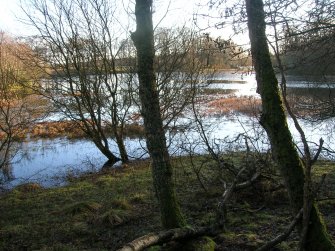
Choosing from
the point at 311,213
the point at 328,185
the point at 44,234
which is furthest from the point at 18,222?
the point at 328,185

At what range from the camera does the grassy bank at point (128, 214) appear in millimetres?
6316

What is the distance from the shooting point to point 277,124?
444 cm

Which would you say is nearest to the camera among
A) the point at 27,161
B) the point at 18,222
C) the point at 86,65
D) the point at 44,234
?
the point at 44,234

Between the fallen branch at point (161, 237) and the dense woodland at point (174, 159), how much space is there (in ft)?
0.05

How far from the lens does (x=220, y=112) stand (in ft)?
90.6

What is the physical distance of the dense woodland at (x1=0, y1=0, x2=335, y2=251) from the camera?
4469 millimetres

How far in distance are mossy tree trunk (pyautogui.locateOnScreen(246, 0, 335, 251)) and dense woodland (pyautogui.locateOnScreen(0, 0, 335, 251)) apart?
0.01 meters

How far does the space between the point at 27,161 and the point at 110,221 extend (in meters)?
11.5

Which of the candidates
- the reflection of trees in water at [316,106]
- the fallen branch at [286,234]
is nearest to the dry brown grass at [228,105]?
the reflection of trees in water at [316,106]

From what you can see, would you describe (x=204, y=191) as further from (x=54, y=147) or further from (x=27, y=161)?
(x=54, y=147)

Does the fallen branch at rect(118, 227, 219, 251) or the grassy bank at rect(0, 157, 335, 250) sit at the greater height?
the fallen branch at rect(118, 227, 219, 251)

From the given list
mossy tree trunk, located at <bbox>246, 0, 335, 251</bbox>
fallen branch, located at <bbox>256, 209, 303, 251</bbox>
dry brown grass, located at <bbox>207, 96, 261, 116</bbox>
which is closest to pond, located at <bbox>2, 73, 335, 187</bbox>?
dry brown grass, located at <bbox>207, 96, 261, 116</bbox>

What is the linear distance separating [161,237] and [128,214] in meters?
3.01

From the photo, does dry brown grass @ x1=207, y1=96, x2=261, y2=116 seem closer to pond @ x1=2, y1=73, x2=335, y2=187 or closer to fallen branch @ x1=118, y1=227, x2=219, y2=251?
pond @ x1=2, y1=73, x2=335, y2=187
